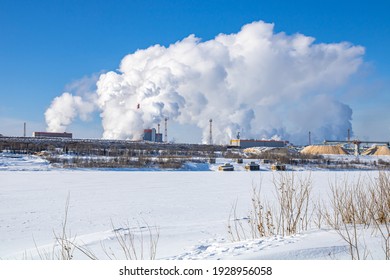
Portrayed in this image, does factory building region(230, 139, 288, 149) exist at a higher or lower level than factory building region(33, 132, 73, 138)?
lower

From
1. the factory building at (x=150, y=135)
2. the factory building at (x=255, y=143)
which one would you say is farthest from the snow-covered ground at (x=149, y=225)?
the factory building at (x=255, y=143)

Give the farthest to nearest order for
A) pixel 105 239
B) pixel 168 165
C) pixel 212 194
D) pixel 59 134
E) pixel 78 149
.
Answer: pixel 59 134 → pixel 78 149 → pixel 168 165 → pixel 212 194 → pixel 105 239

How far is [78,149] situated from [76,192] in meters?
22.0

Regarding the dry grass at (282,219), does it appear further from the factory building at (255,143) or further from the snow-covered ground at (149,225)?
the factory building at (255,143)

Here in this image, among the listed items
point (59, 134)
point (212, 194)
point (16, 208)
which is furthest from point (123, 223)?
point (59, 134)

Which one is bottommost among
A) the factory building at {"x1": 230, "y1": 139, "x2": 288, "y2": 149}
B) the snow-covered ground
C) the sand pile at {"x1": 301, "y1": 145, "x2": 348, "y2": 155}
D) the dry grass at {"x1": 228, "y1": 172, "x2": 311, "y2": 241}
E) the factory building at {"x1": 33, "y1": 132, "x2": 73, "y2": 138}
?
the snow-covered ground

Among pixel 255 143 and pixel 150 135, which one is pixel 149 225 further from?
pixel 255 143

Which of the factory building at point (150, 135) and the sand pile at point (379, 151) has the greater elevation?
the factory building at point (150, 135)

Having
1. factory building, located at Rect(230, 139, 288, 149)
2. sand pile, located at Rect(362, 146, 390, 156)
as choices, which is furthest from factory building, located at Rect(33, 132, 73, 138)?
sand pile, located at Rect(362, 146, 390, 156)

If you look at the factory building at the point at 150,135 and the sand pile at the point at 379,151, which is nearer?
the sand pile at the point at 379,151

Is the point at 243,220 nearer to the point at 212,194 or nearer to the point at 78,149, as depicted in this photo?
the point at 212,194

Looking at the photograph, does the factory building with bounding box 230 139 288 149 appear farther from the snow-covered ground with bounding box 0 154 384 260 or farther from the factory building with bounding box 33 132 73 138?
the snow-covered ground with bounding box 0 154 384 260

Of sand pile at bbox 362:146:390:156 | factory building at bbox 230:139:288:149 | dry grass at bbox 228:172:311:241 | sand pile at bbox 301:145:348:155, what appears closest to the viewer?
dry grass at bbox 228:172:311:241

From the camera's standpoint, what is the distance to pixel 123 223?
6621mm
